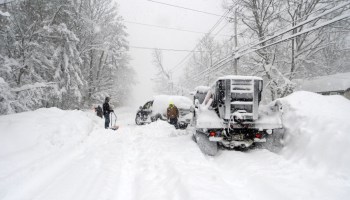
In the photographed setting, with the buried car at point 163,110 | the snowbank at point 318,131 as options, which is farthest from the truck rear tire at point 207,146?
the buried car at point 163,110

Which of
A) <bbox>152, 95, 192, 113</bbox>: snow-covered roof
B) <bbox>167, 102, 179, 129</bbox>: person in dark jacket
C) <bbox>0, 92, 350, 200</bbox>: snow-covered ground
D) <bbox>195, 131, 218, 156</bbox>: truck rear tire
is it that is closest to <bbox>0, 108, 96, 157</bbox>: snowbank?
<bbox>0, 92, 350, 200</bbox>: snow-covered ground

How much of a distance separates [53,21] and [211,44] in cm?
2928

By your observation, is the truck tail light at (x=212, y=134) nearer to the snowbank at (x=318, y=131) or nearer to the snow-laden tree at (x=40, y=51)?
the snowbank at (x=318, y=131)

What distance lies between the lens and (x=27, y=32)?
596 inches

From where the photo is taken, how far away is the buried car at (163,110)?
15.0 metres

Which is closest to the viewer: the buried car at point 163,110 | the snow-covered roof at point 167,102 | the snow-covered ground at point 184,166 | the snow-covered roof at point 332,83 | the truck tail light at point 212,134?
the snow-covered ground at point 184,166

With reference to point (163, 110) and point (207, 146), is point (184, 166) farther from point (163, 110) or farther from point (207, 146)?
point (163, 110)

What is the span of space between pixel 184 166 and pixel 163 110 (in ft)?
37.0

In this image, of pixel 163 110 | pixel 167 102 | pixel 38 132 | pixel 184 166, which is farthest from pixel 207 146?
pixel 163 110

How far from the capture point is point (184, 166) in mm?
5605

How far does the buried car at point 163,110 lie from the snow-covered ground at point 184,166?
6349mm

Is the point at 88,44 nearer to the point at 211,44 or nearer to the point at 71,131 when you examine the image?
the point at 71,131

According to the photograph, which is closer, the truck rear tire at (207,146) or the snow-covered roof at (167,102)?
the truck rear tire at (207,146)

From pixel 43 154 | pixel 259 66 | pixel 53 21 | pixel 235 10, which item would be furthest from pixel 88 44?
pixel 43 154
